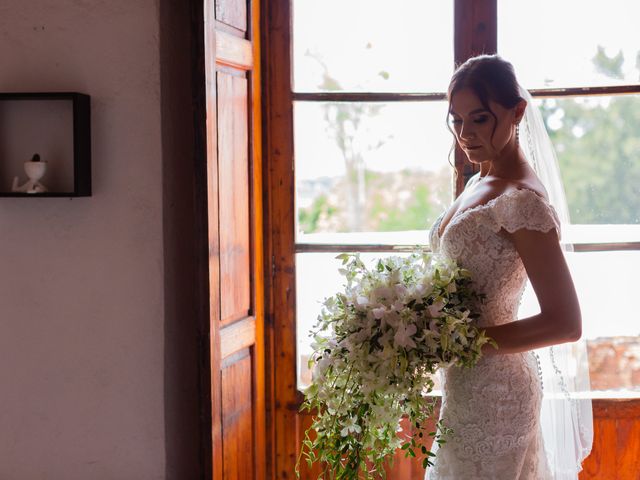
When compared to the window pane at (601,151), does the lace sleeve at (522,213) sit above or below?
below

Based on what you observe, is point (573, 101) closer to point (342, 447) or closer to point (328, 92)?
point (328, 92)

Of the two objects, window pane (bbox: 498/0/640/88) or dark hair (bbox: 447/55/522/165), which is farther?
window pane (bbox: 498/0/640/88)

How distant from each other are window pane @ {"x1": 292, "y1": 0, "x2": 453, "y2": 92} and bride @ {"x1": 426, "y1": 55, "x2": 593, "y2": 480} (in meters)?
0.88

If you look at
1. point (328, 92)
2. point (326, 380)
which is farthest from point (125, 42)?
point (326, 380)

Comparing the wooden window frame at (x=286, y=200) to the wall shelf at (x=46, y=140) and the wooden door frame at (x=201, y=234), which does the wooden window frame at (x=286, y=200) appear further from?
the wall shelf at (x=46, y=140)

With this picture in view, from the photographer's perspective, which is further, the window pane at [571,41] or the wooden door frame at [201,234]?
the window pane at [571,41]

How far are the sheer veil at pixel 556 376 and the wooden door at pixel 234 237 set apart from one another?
1010 millimetres

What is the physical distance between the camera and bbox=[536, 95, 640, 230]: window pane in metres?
3.06

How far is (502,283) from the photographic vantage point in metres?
2.19

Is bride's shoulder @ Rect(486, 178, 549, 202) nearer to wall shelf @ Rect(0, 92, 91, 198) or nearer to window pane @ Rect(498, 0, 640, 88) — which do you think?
window pane @ Rect(498, 0, 640, 88)

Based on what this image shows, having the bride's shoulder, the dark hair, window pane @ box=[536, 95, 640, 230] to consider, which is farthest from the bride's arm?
window pane @ box=[536, 95, 640, 230]

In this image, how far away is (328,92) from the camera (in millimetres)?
3189

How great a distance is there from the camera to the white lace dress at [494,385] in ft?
7.07

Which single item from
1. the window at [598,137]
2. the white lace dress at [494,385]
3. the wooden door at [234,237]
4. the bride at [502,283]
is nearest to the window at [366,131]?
the wooden door at [234,237]
